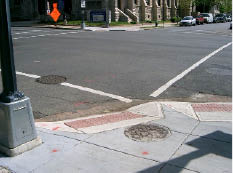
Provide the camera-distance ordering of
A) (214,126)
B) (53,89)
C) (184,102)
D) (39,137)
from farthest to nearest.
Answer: (53,89) → (184,102) → (214,126) → (39,137)

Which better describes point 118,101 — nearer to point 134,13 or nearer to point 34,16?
point 134,13

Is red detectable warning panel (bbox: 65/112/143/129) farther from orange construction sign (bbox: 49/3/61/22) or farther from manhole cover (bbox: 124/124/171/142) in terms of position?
orange construction sign (bbox: 49/3/61/22)

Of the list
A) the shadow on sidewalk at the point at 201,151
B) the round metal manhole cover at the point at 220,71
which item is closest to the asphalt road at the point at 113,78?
the round metal manhole cover at the point at 220,71

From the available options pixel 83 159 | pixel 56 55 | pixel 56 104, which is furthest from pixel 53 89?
pixel 56 55

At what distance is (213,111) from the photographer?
22.0ft

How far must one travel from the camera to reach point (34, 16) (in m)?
57.2

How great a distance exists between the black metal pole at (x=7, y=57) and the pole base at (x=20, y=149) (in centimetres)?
73

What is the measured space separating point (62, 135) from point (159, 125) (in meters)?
1.86

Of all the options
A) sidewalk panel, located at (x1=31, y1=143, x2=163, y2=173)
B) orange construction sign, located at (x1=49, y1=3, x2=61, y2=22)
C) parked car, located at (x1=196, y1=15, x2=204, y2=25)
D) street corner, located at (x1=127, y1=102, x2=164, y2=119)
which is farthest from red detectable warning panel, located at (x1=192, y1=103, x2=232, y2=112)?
parked car, located at (x1=196, y1=15, x2=204, y2=25)

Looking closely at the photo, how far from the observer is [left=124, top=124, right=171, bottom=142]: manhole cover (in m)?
5.16

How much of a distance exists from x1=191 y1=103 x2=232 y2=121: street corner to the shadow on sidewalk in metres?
0.93

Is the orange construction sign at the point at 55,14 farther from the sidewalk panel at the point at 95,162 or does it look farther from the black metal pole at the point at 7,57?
the sidewalk panel at the point at 95,162

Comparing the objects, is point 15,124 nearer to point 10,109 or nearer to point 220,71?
point 10,109

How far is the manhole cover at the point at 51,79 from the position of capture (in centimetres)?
925
